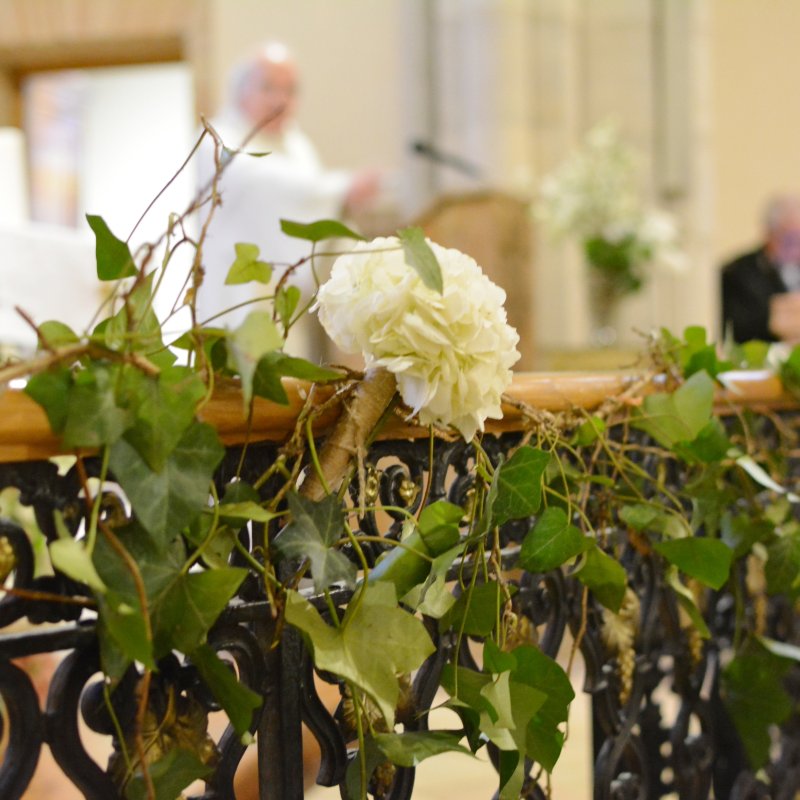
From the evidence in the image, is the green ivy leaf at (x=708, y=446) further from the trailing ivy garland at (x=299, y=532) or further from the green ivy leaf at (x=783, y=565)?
the green ivy leaf at (x=783, y=565)

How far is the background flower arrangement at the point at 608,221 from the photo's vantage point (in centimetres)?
536

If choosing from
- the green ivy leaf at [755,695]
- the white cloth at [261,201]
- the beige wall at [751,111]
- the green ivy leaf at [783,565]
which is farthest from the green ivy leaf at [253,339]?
the beige wall at [751,111]

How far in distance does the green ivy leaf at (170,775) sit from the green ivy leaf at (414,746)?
0.16 metres

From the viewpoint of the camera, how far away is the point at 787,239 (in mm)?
5762

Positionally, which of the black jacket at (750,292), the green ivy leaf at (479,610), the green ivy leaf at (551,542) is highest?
the green ivy leaf at (551,542)

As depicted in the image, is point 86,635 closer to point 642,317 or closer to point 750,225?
point 642,317

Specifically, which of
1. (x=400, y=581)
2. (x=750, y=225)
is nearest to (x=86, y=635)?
(x=400, y=581)

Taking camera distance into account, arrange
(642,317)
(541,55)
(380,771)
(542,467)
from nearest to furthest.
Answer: (542,467) < (380,771) < (541,55) < (642,317)

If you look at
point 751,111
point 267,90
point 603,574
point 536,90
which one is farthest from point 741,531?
point 751,111

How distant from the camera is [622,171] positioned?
5.38 metres

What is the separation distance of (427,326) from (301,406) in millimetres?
156

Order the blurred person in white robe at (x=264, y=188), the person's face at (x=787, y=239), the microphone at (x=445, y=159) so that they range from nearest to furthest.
→ the blurred person in white robe at (x=264, y=188)
the microphone at (x=445, y=159)
the person's face at (x=787, y=239)

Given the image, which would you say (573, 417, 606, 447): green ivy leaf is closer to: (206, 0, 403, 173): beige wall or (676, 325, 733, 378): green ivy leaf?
(676, 325, 733, 378): green ivy leaf

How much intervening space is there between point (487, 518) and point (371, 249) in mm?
265
